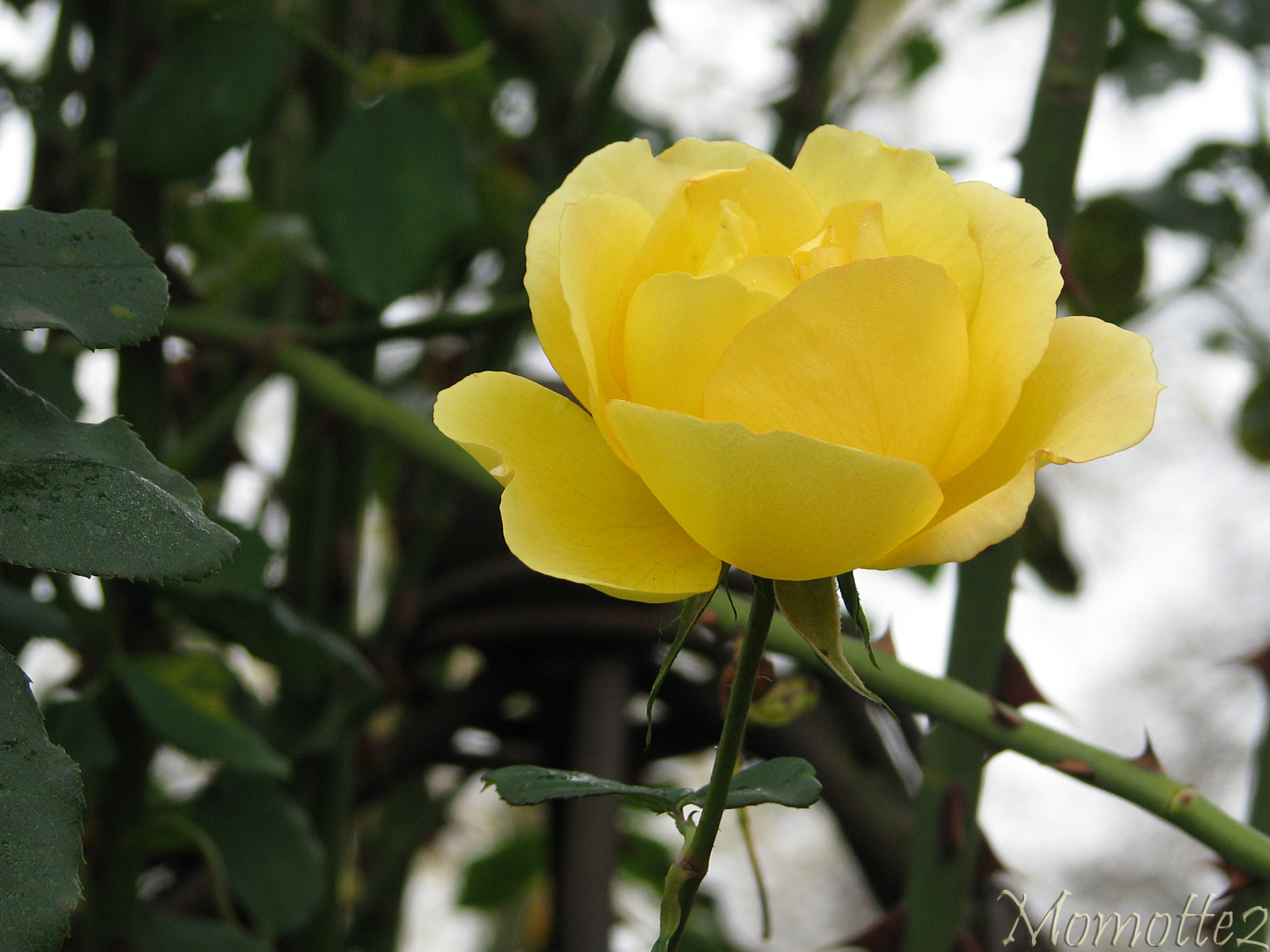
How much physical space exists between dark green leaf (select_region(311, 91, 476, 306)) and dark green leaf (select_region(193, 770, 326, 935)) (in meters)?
0.20

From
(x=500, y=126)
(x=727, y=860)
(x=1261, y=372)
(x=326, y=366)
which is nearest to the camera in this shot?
(x=326, y=366)

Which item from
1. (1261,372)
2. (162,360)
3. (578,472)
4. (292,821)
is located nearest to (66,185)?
(162,360)

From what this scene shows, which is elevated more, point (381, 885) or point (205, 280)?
point (205, 280)

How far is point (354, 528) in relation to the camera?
53 centimetres

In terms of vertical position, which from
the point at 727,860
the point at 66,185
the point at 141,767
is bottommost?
the point at 727,860

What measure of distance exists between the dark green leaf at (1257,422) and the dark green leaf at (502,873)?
49cm

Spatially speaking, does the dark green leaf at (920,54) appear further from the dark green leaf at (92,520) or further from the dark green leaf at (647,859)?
the dark green leaf at (92,520)

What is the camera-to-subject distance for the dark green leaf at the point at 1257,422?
62 centimetres

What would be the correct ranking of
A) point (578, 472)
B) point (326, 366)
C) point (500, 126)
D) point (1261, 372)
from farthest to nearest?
point (500, 126) < point (1261, 372) < point (326, 366) < point (578, 472)

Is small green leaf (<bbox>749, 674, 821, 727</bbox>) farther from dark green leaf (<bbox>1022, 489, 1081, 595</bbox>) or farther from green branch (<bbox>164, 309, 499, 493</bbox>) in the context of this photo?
dark green leaf (<bbox>1022, 489, 1081, 595</bbox>)

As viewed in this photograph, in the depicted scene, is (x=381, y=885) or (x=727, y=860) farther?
(x=727, y=860)

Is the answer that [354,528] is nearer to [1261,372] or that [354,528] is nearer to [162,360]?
[162,360]

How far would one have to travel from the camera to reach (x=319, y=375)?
1.25 feet

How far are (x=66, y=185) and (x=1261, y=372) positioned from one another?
666 mm
